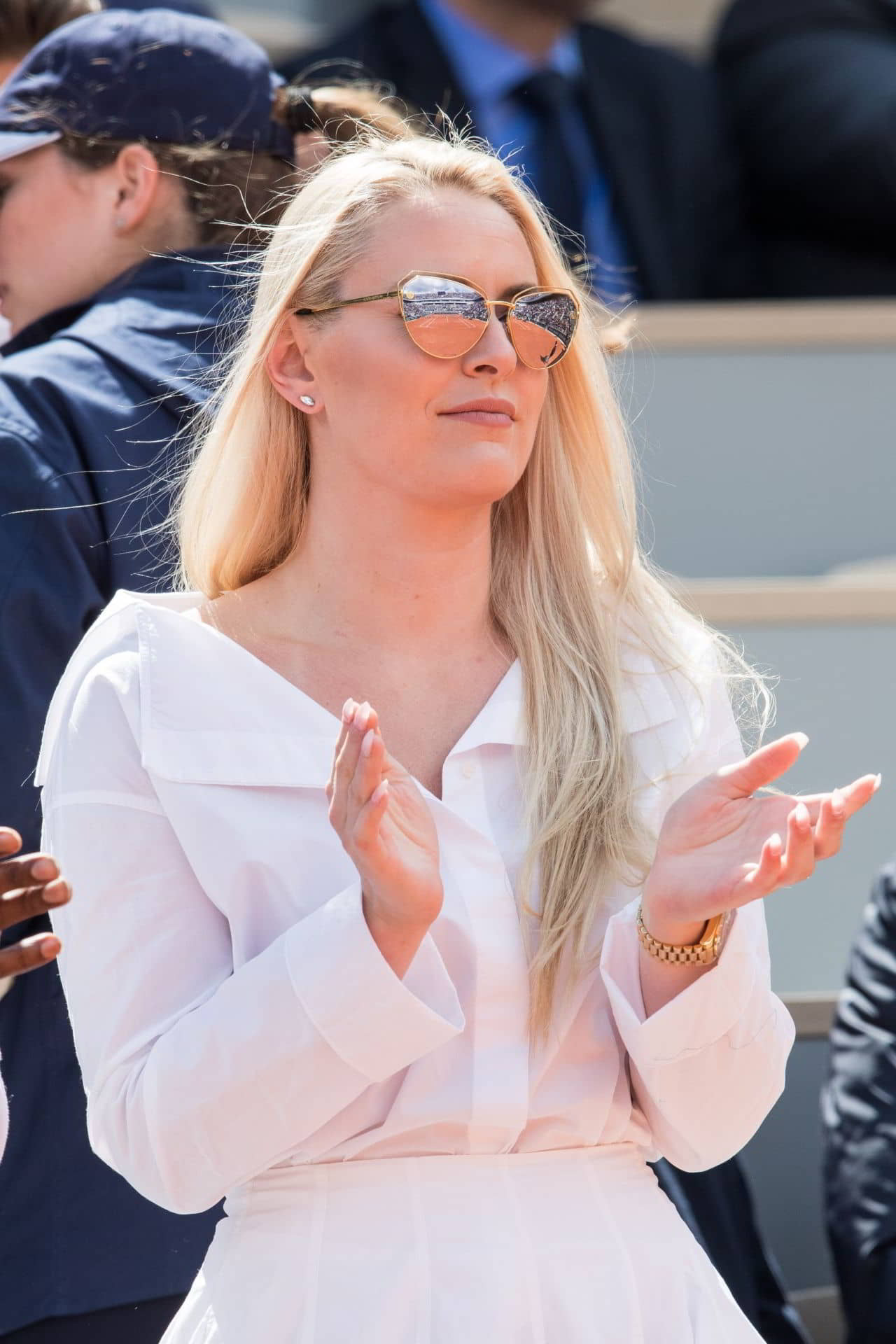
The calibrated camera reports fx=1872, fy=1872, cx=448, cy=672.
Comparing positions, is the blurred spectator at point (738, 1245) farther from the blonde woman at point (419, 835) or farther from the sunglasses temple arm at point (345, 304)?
the sunglasses temple arm at point (345, 304)

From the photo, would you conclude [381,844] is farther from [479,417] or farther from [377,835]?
[479,417]

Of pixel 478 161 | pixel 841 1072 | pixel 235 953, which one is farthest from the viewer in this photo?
pixel 841 1072

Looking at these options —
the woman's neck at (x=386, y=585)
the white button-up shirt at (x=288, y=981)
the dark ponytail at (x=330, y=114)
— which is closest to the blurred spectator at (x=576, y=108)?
the dark ponytail at (x=330, y=114)

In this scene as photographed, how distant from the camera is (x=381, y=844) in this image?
1.49 meters

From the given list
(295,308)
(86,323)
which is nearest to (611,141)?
(86,323)

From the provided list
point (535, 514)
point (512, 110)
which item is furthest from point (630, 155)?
point (535, 514)

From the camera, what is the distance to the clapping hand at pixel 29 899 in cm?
139

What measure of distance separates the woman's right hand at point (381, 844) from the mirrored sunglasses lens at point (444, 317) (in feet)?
1.42

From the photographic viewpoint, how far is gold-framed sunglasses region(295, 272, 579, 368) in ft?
5.83

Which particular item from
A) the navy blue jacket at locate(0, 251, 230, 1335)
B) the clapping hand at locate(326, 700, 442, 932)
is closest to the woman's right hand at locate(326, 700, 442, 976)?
the clapping hand at locate(326, 700, 442, 932)

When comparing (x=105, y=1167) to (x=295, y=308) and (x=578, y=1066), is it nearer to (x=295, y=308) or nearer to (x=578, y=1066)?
(x=578, y=1066)

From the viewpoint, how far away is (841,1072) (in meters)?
2.79

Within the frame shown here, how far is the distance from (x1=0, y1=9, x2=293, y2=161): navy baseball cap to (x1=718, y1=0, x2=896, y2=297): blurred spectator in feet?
7.85

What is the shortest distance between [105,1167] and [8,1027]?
19 centimetres
